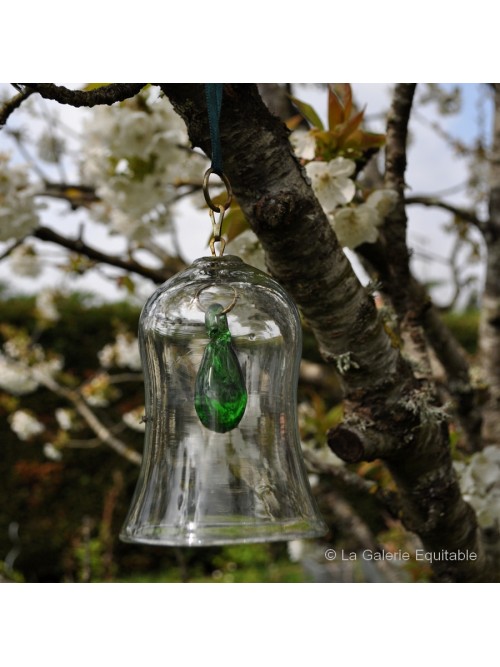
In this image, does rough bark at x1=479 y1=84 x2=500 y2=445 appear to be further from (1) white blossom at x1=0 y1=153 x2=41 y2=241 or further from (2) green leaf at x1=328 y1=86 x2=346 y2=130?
(1) white blossom at x1=0 y1=153 x2=41 y2=241

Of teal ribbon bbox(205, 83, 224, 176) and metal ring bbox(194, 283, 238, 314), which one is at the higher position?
teal ribbon bbox(205, 83, 224, 176)

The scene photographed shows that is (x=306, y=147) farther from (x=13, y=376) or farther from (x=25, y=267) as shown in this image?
(x=13, y=376)

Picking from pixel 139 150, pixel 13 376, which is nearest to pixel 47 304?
pixel 13 376

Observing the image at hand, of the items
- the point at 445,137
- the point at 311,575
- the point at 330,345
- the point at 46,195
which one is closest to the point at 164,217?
the point at 46,195

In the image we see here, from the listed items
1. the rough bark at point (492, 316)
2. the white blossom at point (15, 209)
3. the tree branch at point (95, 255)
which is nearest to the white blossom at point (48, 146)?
the white blossom at point (15, 209)

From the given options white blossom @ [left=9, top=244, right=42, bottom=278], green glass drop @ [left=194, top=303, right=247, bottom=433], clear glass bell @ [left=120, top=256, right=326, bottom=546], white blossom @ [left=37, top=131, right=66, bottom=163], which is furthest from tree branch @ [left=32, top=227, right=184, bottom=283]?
white blossom @ [left=37, top=131, right=66, bottom=163]

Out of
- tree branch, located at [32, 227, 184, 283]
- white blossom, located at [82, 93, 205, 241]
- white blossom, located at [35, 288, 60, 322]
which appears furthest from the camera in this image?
white blossom, located at [35, 288, 60, 322]
